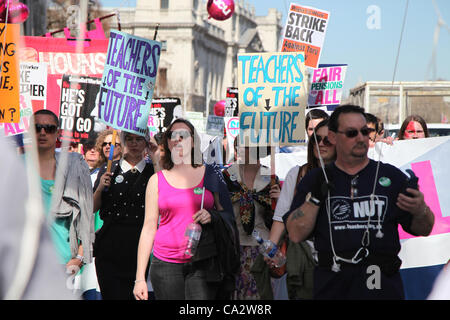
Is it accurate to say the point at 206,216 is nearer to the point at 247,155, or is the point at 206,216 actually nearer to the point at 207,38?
the point at 247,155

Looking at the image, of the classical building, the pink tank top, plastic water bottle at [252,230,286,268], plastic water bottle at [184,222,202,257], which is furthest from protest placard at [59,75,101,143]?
the classical building

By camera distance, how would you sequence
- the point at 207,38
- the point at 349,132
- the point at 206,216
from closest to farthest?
the point at 349,132 < the point at 206,216 < the point at 207,38

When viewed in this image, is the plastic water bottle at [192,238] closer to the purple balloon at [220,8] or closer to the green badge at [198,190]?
the green badge at [198,190]

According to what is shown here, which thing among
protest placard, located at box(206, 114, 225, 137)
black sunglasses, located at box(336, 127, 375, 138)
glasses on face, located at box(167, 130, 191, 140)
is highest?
black sunglasses, located at box(336, 127, 375, 138)

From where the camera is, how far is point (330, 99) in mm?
10977

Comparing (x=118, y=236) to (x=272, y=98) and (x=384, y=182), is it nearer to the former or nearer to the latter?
(x=272, y=98)

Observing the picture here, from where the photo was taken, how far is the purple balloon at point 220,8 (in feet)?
38.8

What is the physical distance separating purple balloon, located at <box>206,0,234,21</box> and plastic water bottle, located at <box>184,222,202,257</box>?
7816mm

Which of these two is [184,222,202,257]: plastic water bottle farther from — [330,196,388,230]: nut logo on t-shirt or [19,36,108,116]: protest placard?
[19,36,108,116]: protest placard

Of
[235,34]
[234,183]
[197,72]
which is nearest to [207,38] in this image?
[197,72]

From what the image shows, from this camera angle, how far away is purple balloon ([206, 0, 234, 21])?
11.8 metres

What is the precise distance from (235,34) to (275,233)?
105624mm

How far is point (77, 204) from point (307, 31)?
5674 millimetres

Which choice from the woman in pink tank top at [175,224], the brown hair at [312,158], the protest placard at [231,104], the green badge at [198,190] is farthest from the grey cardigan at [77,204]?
the protest placard at [231,104]
